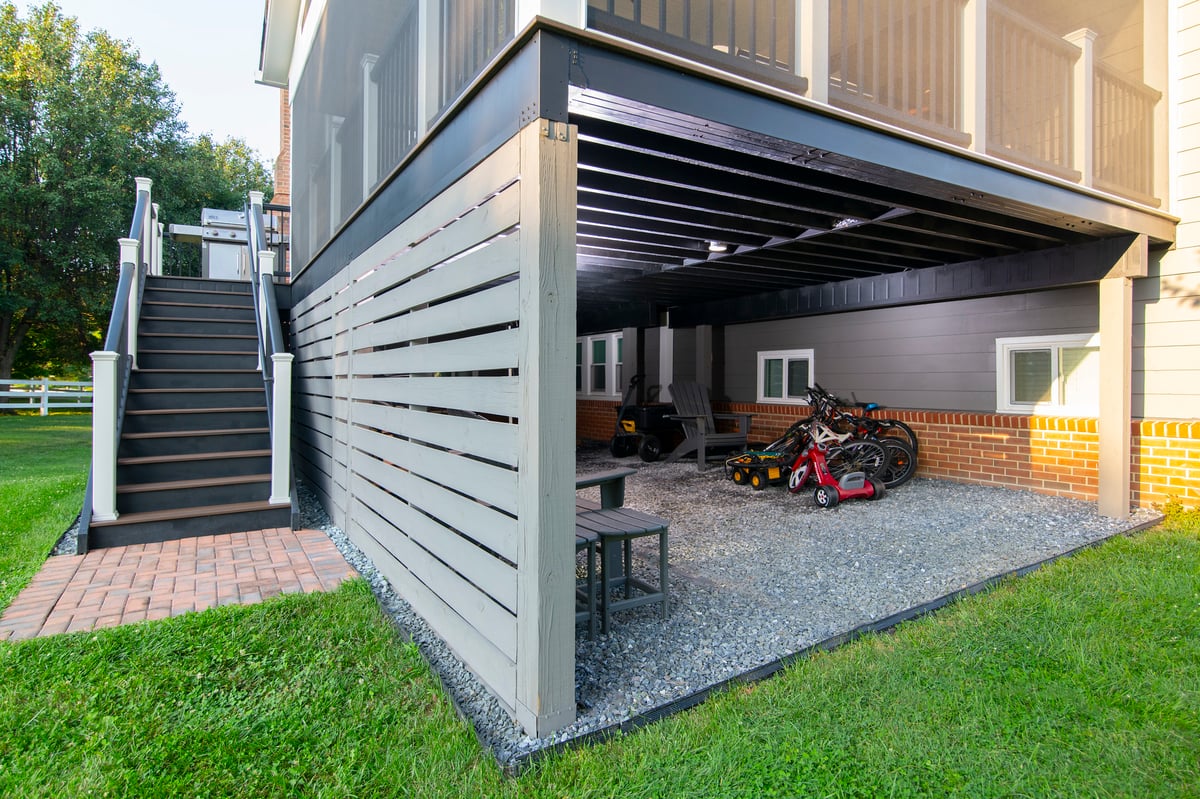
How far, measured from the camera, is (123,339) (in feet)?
17.0

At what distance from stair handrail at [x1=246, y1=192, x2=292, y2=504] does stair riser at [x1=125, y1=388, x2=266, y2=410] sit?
321 mm

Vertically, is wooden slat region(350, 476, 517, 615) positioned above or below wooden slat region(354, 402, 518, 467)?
below

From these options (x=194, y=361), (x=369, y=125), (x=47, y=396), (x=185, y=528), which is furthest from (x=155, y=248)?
(x=47, y=396)

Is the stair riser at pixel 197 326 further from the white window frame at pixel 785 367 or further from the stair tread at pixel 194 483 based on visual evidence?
the white window frame at pixel 785 367

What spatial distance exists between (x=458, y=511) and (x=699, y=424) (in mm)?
5839

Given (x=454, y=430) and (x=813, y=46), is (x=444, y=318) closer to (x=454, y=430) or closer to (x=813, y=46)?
(x=454, y=430)

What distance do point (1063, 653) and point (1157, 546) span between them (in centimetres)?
232

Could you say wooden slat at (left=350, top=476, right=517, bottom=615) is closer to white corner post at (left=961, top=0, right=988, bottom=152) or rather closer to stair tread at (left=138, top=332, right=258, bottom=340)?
white corner post at (left=961, top=0, right=988, bottom=152)

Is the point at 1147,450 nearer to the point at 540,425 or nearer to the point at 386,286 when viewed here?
the point at 540,425

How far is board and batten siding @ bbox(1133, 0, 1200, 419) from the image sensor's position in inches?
200

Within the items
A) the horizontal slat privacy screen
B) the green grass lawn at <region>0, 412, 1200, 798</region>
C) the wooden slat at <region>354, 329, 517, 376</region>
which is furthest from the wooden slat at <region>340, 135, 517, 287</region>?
the green grass lawn at <region>0, 412, 1200, 798</region>

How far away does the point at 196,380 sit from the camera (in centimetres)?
596

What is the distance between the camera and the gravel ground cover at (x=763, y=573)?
247 centimetres

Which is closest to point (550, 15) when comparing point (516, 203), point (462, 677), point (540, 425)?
point (516, 203)
